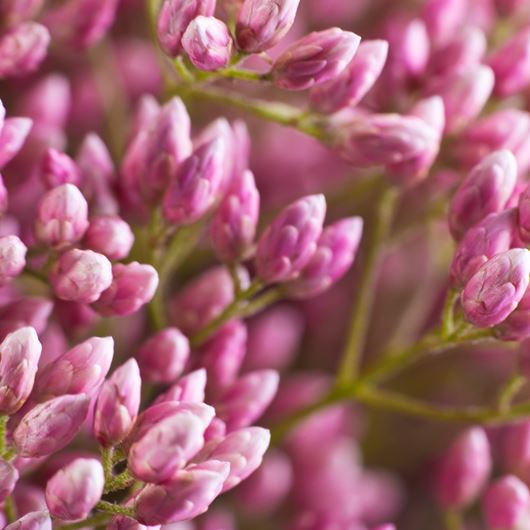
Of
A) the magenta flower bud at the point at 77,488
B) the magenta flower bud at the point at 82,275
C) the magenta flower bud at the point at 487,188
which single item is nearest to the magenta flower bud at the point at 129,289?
the magenta flower bud at the point at 82,275

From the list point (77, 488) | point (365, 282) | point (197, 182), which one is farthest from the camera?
point (365, 282)

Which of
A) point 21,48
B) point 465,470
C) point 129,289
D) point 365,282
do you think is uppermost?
point 21,48

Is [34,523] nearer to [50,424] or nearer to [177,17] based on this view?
[50,424]

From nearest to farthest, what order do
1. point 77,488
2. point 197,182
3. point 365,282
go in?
Answer: point 77,488 → point 197,182 → point 365,282

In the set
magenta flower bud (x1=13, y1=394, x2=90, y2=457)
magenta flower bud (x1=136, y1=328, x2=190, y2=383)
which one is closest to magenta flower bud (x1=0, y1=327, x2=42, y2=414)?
magenta flower bud (x1=13, y1=394, x2=90, y2=457)

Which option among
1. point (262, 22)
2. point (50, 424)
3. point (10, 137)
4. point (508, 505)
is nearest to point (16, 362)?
point (50, 424)

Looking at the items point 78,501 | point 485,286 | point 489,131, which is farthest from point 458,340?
point 78,501

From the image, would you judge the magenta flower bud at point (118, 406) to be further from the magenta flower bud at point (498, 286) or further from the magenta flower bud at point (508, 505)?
the magenta flower bud at point (508, 505)
